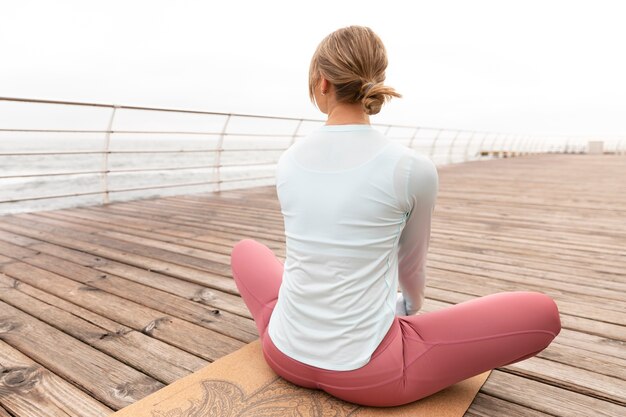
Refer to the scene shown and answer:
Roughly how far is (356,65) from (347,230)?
34 centimetres

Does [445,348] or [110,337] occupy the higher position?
[445,348]

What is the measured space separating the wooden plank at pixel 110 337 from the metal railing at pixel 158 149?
153 cm

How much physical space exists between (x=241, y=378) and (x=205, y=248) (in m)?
1.63

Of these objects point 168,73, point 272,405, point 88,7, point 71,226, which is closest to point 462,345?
point 272,405

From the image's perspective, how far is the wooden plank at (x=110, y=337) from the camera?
130 centimetres

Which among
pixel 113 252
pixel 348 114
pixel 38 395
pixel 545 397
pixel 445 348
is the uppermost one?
pixel 348 114

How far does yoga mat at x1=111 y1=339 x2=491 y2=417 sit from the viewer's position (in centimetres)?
104

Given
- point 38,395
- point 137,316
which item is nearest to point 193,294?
point 137,316

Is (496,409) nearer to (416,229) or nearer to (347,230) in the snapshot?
(416,229)

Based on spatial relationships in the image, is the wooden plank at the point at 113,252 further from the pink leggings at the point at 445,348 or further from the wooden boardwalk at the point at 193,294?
the pink leggings at the point at 445,348

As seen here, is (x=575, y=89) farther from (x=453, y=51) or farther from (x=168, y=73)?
(x=168, y=73)

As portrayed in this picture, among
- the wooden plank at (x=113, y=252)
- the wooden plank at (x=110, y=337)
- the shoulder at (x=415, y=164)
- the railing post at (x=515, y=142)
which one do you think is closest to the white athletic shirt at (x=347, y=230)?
the shoulder at (x=415, y=164)

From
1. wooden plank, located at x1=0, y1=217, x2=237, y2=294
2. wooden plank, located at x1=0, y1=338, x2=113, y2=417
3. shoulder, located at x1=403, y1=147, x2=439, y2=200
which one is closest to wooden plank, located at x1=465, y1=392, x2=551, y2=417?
shoulder, located at x1=403, y1=147, x2=439, y2=200

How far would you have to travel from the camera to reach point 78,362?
4.31 feet
